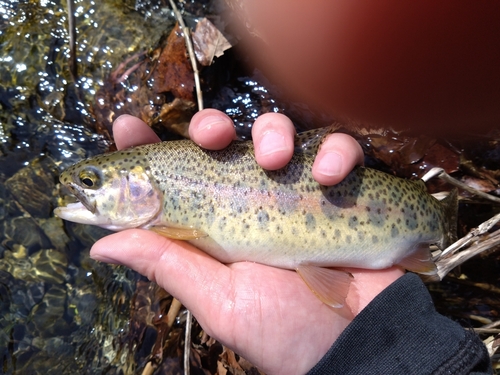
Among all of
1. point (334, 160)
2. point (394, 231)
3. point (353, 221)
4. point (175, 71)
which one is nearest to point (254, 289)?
point (353, 221)

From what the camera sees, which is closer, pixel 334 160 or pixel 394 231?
pixel 334 160

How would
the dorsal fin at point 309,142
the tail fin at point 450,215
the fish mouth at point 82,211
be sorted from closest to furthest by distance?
the fish mouth at point 82,211 < the dorsal fin at point 309,142 < the tail fin at point 450,215

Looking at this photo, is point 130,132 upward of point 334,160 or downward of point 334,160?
upward

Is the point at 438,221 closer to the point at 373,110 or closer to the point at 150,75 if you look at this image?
the point at 373,110

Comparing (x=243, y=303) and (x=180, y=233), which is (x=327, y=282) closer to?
(x=243, y=303)

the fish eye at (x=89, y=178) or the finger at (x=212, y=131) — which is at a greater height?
the finger at (x=212, y=131)

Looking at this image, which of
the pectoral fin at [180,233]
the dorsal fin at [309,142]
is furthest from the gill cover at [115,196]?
the dorsal fin at [309,142]

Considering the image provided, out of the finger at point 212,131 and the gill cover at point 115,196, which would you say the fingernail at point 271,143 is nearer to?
the finger at point 212,131
